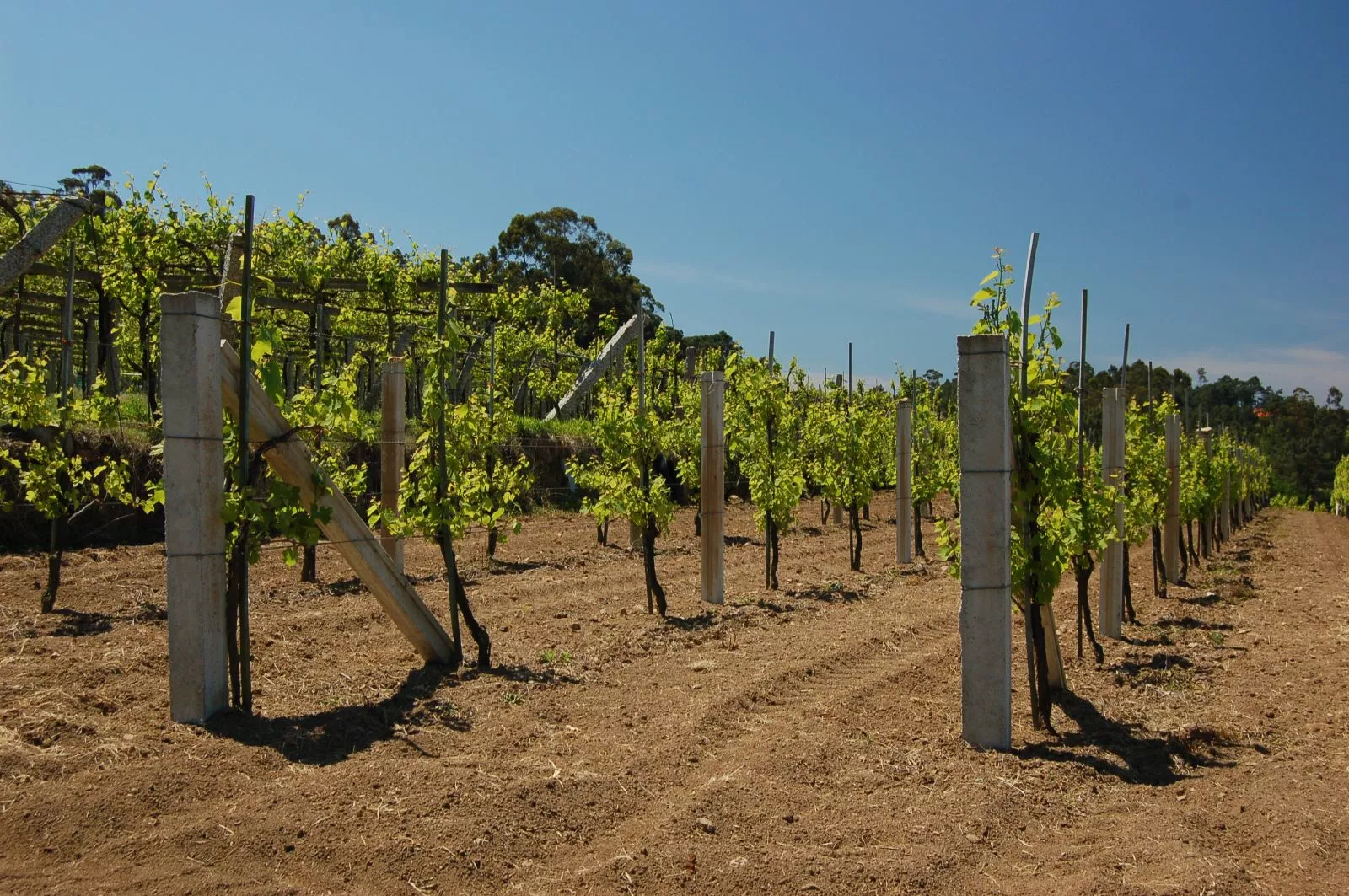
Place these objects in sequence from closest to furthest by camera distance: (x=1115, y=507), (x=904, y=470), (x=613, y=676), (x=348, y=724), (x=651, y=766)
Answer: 1. (x=651, y=766)
2. (x=348, y=724)
3. (x=613, y=676)
4. (x=1115, y=507)
5. (x=904, y=470)

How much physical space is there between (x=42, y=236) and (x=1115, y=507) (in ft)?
38.8

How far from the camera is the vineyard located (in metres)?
3.86

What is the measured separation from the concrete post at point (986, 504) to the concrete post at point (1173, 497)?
798cm

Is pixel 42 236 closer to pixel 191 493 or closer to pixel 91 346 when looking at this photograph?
pixel 191 493

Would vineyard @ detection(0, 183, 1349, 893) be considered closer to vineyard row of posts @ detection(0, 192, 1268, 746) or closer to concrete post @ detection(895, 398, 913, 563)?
vineyard row of posts @ detection(0, 192, 1268, 746)

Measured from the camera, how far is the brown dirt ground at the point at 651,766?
12.1ft

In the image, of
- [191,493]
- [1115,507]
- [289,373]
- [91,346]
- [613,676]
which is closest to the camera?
[191,493]

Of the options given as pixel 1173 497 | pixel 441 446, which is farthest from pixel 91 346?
pixel 1173 497

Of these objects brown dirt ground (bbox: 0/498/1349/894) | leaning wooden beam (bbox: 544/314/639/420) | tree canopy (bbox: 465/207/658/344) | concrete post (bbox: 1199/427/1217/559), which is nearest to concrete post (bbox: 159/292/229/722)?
brown dirt ground (bbox: 0/498/1349/894)

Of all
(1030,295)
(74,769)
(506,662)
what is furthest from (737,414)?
(74,769)

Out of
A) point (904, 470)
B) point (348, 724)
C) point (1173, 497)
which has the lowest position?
point (348, 724)

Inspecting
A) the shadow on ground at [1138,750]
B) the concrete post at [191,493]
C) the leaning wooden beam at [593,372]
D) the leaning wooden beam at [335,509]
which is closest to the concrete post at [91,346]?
the leaning wooden beam at [593,372]

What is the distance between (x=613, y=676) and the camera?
6770mm

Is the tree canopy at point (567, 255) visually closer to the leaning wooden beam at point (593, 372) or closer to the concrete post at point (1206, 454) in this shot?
the leaning wooden beam at point (593, 372)
